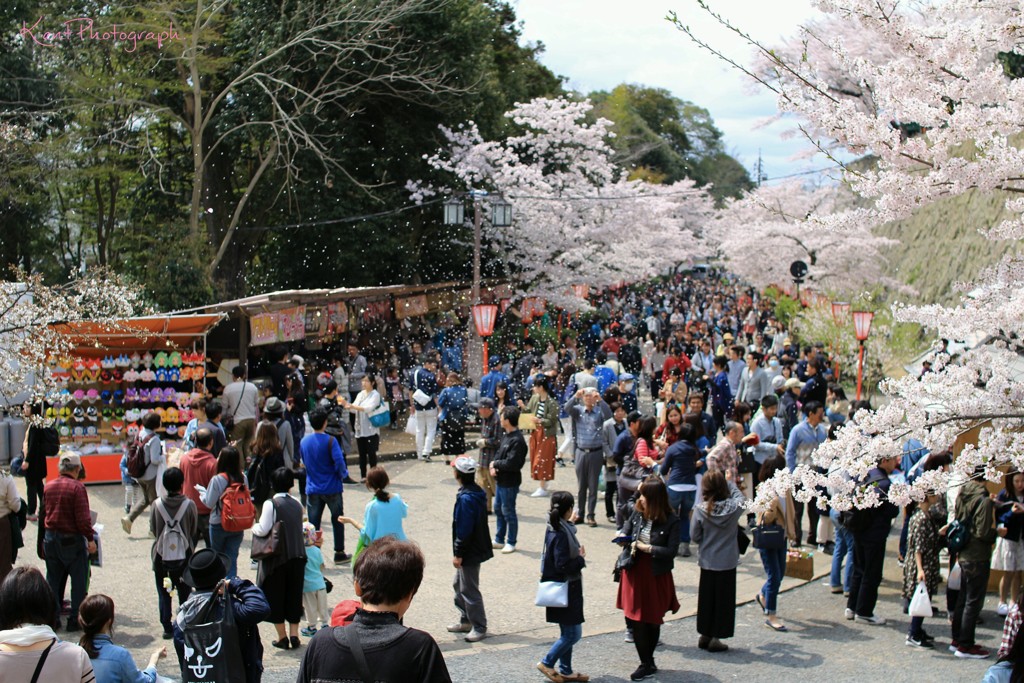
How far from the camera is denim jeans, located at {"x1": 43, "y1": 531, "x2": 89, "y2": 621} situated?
760 cm

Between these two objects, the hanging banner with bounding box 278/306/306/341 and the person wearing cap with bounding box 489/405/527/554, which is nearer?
the person wearing cap with bounding box 489/405/527/554

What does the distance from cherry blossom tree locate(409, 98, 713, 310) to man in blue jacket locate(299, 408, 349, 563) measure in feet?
50.4

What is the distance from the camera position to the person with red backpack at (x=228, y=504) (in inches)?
313

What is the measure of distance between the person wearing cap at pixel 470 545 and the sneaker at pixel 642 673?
4.47 feet

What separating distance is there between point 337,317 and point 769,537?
510 inches

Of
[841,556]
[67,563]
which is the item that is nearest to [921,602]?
[841,556]

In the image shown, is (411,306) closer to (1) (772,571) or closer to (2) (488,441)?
(2) (488,441)

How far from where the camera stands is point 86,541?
25.2ft

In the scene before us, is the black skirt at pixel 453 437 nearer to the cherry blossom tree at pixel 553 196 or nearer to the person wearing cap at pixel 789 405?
the person wearing cap at pixel 789 405

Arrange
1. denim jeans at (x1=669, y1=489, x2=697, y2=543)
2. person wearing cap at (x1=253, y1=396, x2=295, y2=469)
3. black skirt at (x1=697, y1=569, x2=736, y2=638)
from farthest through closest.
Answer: person wearing cap at (x1=253, y1=396, x2=295, y2=469) < denim jeans at (x1=669, y1=489, x2=697, y2=543) < black skirt at (x1=697, y1=569, x2=736, y2=638)

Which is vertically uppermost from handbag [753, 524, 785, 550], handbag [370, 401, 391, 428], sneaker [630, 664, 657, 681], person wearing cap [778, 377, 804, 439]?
person wearing cap [778, 377, 804, 439]

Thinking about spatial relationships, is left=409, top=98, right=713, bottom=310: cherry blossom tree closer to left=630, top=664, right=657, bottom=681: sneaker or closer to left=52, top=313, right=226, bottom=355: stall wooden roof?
left=52, top=313, right=226, bottom=355: stall wooden roof

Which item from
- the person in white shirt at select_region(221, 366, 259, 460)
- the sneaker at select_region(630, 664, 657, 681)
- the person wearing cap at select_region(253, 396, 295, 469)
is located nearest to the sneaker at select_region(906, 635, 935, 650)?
the sneaker at select_region(630, 664, 657, 681)

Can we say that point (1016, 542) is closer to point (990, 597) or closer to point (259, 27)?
point (990, 597)
